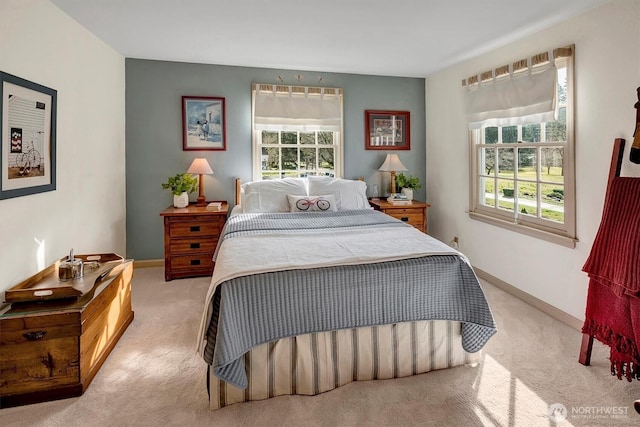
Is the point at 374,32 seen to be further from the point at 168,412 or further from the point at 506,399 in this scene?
the point at 168,412

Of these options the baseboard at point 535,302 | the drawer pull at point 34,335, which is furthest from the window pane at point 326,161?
the drawer pull at point 34,335

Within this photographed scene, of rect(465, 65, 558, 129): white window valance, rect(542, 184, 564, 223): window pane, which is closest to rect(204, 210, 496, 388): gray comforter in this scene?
rect(542, 184, 564, 223): window pane

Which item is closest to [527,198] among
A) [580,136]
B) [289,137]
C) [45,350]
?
[580,136]

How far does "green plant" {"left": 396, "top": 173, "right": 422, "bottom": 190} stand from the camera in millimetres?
4832

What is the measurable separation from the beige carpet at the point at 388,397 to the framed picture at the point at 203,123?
97.0 inches

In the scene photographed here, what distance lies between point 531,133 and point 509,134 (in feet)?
0.92

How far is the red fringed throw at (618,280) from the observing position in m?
2.06

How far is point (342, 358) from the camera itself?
217cm

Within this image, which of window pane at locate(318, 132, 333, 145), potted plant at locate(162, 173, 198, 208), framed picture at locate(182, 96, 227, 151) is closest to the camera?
potted plant at locate(162, 173, 198, 208)

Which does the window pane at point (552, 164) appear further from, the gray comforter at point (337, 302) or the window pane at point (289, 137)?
the window pane at point (289, 137)

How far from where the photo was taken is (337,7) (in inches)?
111

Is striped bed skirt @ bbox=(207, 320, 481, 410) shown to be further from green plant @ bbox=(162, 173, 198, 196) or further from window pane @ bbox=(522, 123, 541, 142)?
green plant @ bbox=(162, 173, 198, 196)

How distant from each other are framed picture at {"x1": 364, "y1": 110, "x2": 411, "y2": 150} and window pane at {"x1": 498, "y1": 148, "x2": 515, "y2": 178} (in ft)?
4.90

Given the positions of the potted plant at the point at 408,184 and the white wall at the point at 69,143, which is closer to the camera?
the white wall at the point at 69,143
